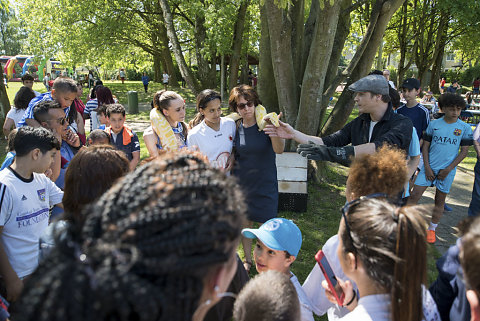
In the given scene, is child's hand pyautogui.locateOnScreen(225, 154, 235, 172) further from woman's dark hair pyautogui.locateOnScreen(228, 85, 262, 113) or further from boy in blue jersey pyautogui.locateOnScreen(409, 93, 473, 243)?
boy in blue jersey pyautogui.locateOnScreen(409, 93, 473, 243)

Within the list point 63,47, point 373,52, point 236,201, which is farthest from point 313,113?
point 63,47

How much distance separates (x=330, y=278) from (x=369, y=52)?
197 inches

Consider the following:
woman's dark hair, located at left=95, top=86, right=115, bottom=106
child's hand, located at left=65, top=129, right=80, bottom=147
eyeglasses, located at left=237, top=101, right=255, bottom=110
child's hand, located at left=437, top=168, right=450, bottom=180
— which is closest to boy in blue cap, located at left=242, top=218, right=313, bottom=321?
eyeglasses, located at left=237, top=101, right=255, bottom=110

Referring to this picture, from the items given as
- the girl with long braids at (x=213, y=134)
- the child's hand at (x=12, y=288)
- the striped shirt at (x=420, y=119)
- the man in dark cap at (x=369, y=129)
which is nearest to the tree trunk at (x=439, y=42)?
the striped shirt at (x=420, y=119)

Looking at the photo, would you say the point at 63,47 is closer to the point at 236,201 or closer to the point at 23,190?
the point at 23,190

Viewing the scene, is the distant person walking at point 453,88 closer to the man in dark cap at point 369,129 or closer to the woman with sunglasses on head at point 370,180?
the man in dark cap at point 369,129

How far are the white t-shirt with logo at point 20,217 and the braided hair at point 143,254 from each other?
1852 mm

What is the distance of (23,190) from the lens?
2.49 m

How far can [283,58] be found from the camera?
5.53 metres

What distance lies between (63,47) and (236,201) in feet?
62.3

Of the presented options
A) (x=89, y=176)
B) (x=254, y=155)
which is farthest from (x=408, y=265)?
(x=254, y=155)

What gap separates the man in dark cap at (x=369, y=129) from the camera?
2.87m

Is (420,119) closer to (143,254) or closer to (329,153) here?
(329,153)

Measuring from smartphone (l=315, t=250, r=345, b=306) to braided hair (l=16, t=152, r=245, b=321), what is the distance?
3.87 ft
